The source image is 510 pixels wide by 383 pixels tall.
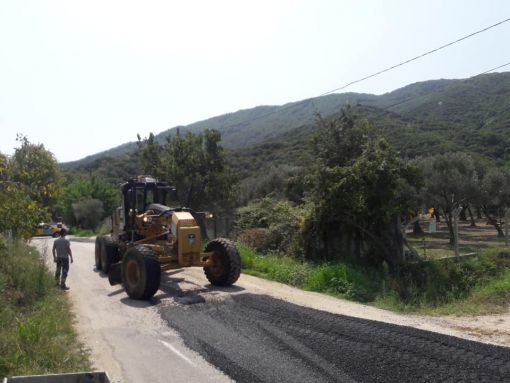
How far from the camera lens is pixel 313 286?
45.6 feet

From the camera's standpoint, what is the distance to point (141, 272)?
12.2 meters

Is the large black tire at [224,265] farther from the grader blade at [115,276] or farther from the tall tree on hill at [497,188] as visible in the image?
the tall tree on hill at [497,188]

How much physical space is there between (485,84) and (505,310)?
381ft

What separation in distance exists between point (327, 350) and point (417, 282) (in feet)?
26.9

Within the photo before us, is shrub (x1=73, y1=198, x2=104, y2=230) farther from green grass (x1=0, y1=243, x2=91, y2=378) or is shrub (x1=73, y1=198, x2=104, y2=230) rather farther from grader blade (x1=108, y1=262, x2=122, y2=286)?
grader blade (x1=108, y1=262, x2=122, y2=286)

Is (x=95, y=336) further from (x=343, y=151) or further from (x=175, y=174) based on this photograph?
(x=175, y=174)

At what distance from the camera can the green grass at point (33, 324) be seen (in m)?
7.10

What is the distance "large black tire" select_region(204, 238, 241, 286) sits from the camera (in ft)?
44.0

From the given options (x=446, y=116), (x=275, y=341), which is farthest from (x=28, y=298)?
(x=446, y=116)

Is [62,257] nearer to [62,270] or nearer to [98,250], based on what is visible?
[62,270]

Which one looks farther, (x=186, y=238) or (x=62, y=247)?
(x=62, y=247)

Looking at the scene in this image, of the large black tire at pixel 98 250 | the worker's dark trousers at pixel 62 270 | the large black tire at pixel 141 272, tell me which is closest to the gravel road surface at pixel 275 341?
the large black tire at pixel 141 272

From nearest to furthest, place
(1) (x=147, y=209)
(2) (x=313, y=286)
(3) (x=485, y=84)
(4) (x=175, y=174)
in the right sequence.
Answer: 1. (2) (x=313, y=286)
2. (1) (x=147, y=209)
3. (4) (x=175, y=174)
4. (3) (x=485, y=84)

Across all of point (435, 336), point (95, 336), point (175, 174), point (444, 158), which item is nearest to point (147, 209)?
point (95, 336)
